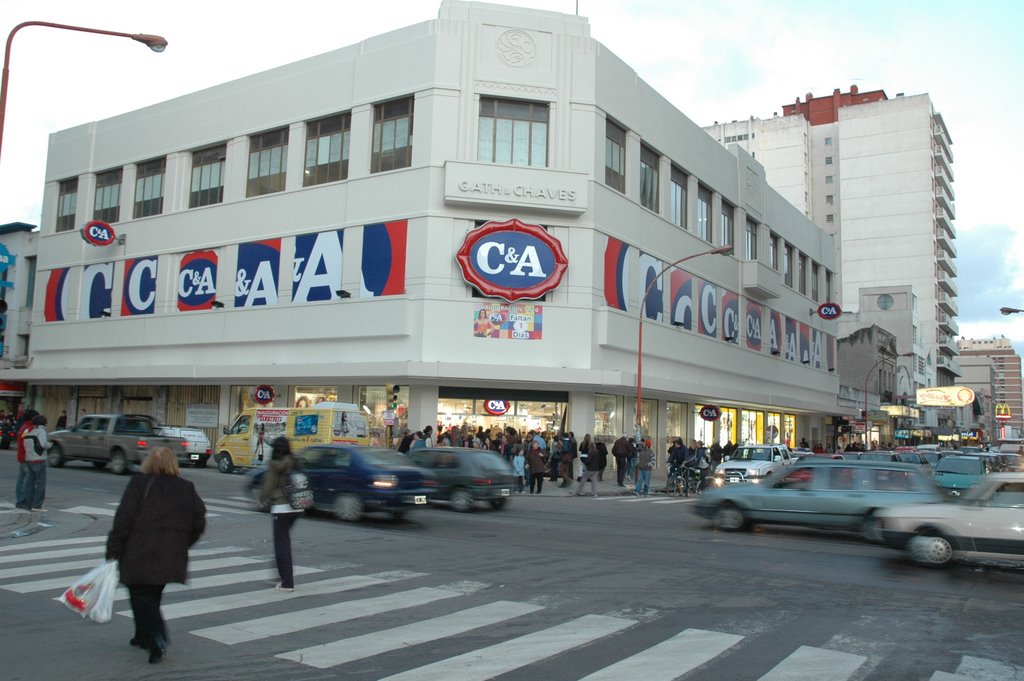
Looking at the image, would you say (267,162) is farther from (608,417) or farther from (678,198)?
(678,198)

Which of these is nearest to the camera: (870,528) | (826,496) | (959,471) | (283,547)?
(283,547)

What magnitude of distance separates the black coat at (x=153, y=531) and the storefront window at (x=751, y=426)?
43116mm

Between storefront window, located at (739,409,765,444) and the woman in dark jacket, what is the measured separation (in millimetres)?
43090

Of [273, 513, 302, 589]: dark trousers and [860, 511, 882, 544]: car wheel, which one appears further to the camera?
[860, 511, 882, 544]: car wheel

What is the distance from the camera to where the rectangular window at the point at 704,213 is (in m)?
41.8

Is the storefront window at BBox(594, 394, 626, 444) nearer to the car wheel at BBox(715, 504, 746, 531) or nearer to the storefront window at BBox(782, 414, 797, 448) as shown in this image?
the car wheel at BBox(715, 504, 746, 531)

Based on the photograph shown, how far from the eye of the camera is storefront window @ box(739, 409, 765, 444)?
47062 mm

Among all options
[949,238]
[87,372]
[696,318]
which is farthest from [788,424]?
[949,238]

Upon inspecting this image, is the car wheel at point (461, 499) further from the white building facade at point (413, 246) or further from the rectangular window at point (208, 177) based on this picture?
the rectangular window at point (208, 177)

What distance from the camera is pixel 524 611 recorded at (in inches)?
333

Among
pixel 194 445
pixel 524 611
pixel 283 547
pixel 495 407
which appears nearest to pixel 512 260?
pixel 495 407

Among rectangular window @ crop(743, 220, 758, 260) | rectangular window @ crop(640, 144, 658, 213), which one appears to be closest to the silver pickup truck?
rectangular window @ crop(640, 144, 658, 213)

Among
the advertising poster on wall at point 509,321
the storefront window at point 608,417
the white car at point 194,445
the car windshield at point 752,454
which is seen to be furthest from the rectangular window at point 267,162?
the car windshield at point 752,454

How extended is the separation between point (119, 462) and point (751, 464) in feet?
63.1
